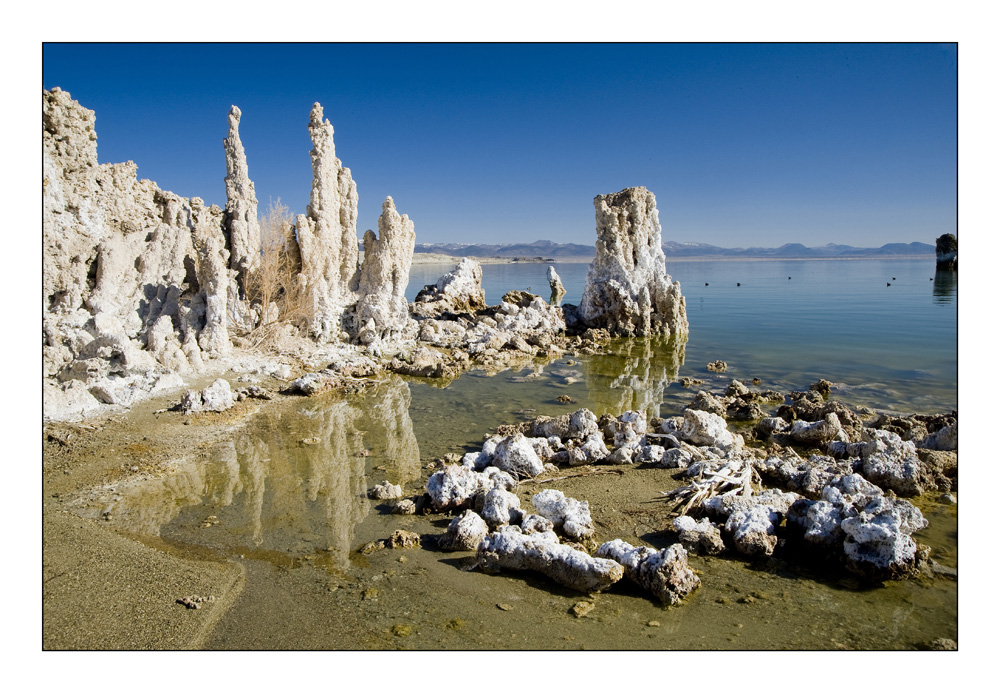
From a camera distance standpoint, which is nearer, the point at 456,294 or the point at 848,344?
the point at 848,344

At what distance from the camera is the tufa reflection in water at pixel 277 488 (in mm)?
5930

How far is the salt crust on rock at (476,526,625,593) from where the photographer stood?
4.90m

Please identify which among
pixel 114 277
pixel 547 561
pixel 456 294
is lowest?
pixel 547 561

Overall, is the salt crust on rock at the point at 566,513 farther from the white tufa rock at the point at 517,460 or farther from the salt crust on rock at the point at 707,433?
the salt crust on rock at the point at 707,433

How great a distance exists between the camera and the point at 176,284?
12484 millimetres

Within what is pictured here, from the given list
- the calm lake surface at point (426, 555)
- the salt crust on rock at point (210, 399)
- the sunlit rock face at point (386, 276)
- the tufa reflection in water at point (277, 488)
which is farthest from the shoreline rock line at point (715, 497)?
the sunlit rock face at point (386, 276)

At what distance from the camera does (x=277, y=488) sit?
7234mm

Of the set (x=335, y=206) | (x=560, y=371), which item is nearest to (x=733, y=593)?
(x=560, y=371)

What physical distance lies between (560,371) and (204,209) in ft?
32.2

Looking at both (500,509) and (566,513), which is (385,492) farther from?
(566,513)

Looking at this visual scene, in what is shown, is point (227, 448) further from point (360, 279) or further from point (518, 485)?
point (360, 279)

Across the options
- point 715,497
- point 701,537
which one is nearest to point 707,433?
point 715,497

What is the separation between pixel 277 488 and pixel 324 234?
1003 cm

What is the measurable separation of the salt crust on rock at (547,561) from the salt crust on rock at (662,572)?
4.7 inches
